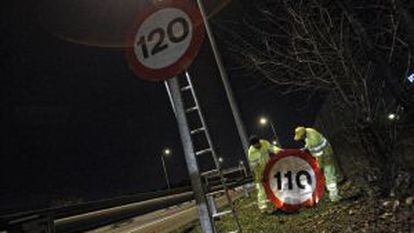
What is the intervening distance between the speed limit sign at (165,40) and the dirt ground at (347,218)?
3403mm

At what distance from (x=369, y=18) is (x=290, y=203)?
35.7ft

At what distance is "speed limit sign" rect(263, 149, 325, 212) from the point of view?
331 inches

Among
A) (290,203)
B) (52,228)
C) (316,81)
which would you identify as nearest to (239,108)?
(316,81)

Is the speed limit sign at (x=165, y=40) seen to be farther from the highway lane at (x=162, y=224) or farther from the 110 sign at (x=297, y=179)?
the highway lane at (x=162, y=224)

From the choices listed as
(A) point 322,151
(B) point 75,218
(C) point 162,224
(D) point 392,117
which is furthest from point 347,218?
(C) point 162,224

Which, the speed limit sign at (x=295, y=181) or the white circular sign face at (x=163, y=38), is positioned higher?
the white circular sign face at (x=163, y=38)

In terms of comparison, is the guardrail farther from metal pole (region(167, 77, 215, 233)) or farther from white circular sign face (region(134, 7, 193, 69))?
white circular sign face (region(134, 7, 193, 69))

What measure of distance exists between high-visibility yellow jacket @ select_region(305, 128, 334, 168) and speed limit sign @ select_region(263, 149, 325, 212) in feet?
9.41

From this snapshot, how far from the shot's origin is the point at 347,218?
8.23 metres

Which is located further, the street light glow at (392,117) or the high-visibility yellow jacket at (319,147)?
the high-visibility yellow jacket at (319,147)

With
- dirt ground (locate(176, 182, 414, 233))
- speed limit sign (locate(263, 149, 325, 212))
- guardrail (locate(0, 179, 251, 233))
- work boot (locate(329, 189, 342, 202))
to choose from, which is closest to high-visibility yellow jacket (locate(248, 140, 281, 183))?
dirt ground (locate(176, 182, 414, 233))

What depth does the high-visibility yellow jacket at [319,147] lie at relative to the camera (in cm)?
1131

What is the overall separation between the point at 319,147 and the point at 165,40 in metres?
6.73

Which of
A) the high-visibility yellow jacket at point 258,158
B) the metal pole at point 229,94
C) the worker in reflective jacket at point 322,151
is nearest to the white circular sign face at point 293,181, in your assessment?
the worker in reflective jacket at point 322,151
